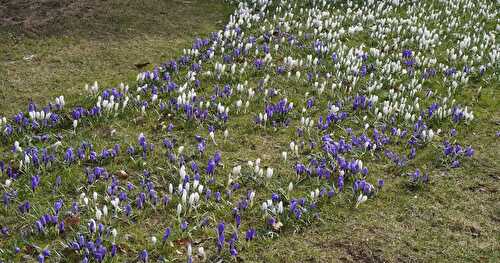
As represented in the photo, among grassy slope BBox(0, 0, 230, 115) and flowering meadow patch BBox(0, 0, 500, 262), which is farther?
grassy slope BBox(0, 0, 230, 115)

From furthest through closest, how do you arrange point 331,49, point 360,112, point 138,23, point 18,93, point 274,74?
point 138,23, point 331,49, point 274,74, point 18,93, point 360,112

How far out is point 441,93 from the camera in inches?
375

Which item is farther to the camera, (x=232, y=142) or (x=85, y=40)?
(x=85, y=40)

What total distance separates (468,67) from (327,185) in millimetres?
5938

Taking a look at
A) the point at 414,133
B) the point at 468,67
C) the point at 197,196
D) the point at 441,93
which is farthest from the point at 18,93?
the point at 468,67

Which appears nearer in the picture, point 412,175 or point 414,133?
point 412,175

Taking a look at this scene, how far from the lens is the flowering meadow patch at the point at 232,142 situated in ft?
18.5

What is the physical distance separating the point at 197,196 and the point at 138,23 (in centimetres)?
847

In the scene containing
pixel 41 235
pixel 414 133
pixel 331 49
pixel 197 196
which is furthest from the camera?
pixel 331 49

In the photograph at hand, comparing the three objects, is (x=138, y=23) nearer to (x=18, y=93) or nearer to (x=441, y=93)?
(x=18, y=93)

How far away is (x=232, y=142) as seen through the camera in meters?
7.67

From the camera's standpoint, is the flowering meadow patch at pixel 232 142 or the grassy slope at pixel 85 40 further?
the grassy slope at pixel 85 40

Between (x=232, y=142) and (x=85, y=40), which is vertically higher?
(x=85, y=40)

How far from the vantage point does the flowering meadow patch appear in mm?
5641
